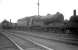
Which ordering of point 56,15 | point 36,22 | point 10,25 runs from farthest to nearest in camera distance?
1. point 10,25
2. point 36,22
3. point 56,15

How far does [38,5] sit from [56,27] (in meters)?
18.7

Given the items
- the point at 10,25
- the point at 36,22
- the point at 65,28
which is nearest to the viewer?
the point at 65,28

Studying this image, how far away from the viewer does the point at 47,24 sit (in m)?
25.2

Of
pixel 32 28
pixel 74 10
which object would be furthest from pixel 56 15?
pixel 32 28

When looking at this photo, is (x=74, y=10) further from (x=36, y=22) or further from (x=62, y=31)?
(x=36, y=22)

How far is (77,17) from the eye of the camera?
18.5 meters

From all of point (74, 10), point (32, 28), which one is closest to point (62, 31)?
point (74, 10)

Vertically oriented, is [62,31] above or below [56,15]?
below

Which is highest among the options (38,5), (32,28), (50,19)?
(38,5)

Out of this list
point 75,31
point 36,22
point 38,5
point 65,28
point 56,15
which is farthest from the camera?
point 38,5

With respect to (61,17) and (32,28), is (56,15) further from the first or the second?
(32,28)

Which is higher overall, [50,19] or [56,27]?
[50,19]

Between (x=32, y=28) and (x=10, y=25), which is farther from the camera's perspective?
(x=10, y=25)

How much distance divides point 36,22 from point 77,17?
12.8m
